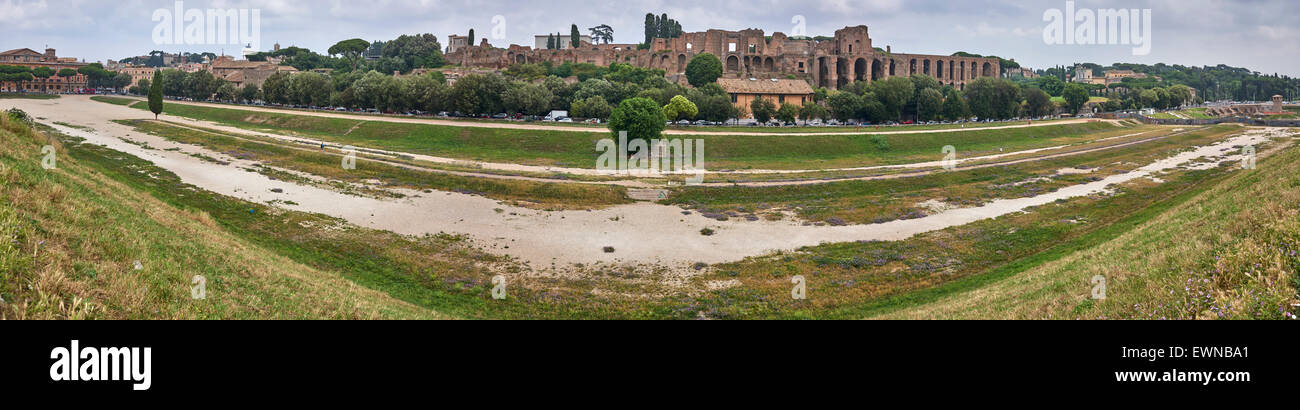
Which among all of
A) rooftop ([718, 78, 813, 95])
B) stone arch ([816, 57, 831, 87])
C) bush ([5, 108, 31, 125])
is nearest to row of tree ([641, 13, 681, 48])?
stone arch ([816, 57, 831, 87])

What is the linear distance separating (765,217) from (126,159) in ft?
132

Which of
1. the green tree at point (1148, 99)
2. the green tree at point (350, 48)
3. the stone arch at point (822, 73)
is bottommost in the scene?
the green tree at point (1148, 99)

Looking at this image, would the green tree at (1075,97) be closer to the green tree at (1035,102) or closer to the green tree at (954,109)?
the green tree at (1035,102)

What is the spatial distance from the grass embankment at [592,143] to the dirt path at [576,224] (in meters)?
18.4

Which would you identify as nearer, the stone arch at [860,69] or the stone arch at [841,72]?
the stone arch at [841,72]

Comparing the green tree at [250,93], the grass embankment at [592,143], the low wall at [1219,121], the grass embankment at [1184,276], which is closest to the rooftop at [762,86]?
the grass embankment at [592,143]

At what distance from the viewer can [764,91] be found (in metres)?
94.5

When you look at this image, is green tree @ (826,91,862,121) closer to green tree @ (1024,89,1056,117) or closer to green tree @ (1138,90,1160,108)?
green tree @ (1024,89,1056,117)

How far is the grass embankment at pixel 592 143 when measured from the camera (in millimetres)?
58156

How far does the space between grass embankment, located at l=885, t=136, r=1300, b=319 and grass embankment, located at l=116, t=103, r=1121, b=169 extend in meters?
36.6

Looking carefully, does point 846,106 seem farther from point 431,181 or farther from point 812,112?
point 431,181
